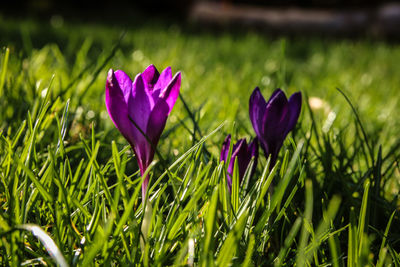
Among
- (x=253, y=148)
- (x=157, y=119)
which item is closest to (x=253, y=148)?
(x=253, y=148)

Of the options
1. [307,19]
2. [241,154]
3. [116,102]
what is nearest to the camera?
[116,102]

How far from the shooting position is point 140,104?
592 mm

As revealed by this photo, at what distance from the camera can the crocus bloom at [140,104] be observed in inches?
22.9

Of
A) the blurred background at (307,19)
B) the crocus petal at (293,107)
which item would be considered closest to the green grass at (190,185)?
the crocus petal at (293,107)

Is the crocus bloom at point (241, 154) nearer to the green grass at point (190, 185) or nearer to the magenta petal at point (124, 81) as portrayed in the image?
the green grass at point (190, 185)

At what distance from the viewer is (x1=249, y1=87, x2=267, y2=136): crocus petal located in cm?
73

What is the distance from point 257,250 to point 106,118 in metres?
0.84

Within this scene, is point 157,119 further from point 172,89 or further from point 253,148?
point 253,148

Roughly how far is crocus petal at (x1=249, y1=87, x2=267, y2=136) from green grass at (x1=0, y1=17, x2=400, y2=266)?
7 cm

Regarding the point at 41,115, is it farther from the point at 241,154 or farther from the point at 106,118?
the point at 106,118

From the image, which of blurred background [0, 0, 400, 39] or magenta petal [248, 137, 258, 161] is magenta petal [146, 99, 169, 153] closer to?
magenta petal [248, 137, 258, 161]

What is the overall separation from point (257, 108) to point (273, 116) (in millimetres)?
37

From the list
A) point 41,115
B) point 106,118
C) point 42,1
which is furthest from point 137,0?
point 41,115

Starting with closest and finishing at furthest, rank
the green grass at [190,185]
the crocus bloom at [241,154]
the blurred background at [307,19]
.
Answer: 1. the green grass at [190,185]
2. the crocus bloom at [241,154]
3. the blurred background at [307,19]
